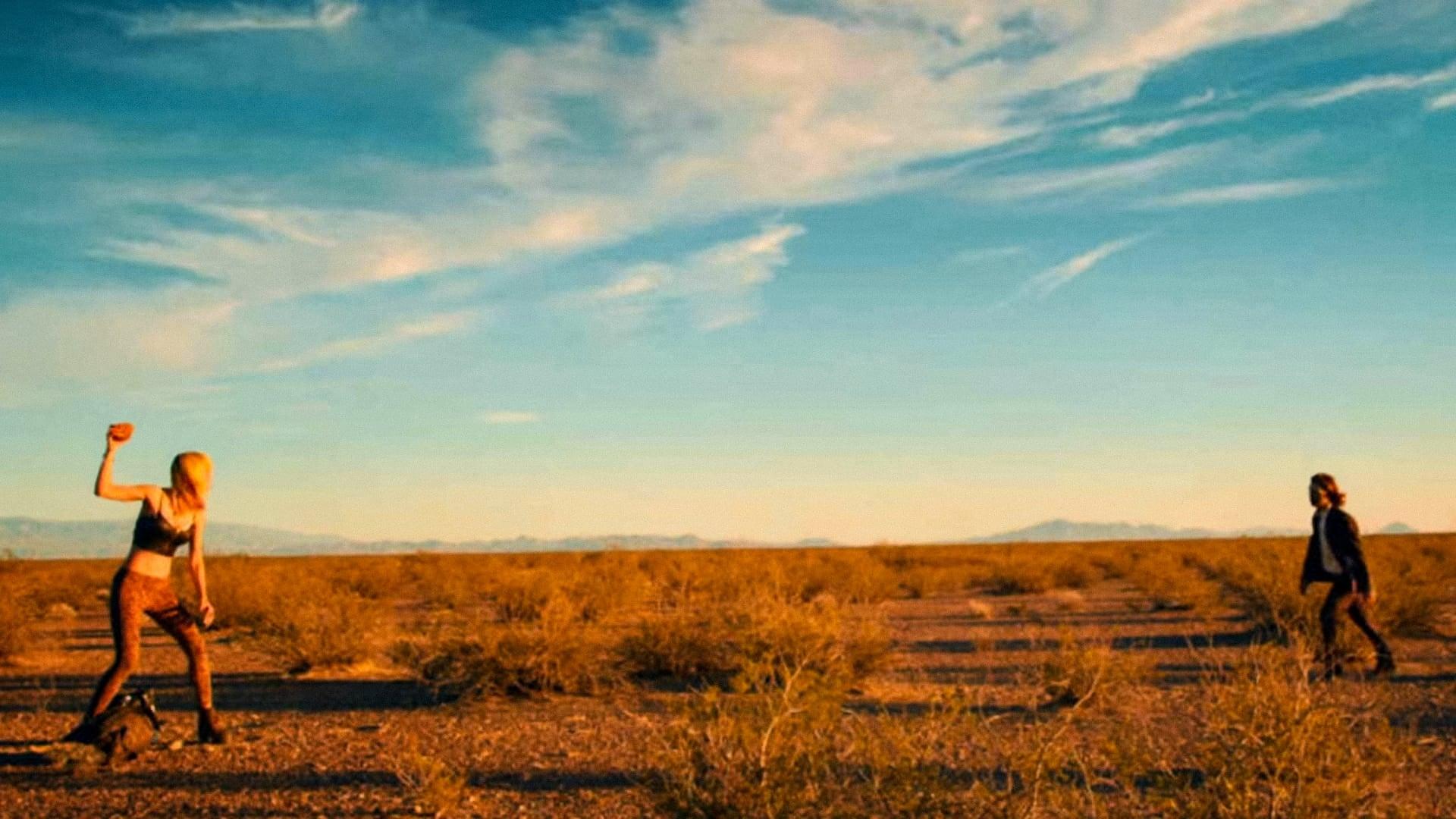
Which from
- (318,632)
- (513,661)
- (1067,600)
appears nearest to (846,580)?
(1067,600)

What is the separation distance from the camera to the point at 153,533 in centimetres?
796

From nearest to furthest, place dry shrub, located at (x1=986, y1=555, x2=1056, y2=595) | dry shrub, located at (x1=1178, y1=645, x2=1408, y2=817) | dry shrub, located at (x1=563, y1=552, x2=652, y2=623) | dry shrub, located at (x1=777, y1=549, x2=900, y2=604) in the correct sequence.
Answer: dry shrub, located at (x1=1178, y1=645, x2=1408, y2=817), dry shrub, located at (x1=563, y1=552, x2=652, y2=623), dry shrub, located at (x1=777, y1=549, x2=900, y2=604), dry shrub, located at (x1=986, y1=555, x2=1056, y2=595)

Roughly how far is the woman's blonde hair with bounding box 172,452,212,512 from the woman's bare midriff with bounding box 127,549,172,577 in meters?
0.36

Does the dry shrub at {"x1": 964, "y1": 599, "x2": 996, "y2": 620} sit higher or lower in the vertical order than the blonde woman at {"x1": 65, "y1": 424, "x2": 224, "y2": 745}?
lower

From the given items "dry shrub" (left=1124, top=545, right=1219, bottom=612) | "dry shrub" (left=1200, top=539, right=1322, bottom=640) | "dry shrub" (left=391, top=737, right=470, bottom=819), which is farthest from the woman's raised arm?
"dry shrub" (left=1124, top=545, right=1219, bottom=612)

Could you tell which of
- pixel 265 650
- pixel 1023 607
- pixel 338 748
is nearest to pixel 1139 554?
pixel 1023 607

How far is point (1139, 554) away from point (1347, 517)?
34562 mm

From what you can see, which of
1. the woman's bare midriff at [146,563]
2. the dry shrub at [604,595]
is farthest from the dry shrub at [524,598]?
the woman's bare midriff at [146,563]

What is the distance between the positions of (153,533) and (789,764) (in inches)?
205

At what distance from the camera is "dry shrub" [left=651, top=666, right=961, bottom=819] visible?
15.4 feet

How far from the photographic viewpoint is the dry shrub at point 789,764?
4.70 meters

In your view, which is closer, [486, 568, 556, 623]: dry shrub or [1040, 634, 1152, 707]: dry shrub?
[1040, 634, 1152, 707]: dry shrub

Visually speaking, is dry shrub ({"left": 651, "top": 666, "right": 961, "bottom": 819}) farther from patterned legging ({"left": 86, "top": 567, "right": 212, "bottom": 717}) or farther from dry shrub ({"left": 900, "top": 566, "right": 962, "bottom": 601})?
dry shrub ({"left": 900, "top": 566, "right": 962, "bottom": 601})

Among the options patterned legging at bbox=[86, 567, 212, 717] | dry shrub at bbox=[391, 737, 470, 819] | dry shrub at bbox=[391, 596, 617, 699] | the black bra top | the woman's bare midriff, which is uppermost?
the black bra top
